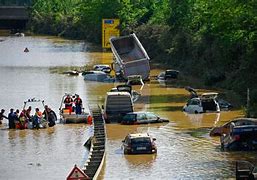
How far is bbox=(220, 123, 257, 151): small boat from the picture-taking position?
1478 inches

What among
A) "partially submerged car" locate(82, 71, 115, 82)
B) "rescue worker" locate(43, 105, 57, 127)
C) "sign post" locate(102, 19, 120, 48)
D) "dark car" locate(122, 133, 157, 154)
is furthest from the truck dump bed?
"dark car" locate(122, 133, 157, 154)

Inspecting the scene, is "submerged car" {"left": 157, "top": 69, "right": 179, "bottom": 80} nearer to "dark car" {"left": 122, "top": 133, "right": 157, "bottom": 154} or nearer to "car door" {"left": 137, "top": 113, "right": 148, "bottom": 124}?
"car door" {"left": 137, "top": 113, "right": 148, "bottom": 124}

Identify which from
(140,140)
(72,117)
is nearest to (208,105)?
(72,117)

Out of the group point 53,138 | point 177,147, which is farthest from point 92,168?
point 53,138

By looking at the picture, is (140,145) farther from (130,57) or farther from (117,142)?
(130,57)

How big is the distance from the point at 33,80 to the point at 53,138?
2961cm

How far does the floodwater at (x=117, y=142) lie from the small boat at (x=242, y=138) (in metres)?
0.46

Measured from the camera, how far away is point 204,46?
2995 inches

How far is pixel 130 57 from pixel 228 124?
117 ft

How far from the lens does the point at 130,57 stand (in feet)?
251

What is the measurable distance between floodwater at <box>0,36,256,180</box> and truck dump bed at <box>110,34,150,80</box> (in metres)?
1.70

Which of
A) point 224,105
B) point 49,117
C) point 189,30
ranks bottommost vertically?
point 49,117

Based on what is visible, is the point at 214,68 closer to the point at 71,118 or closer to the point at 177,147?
the point at 71,118

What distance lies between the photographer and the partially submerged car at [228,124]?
39.2m
